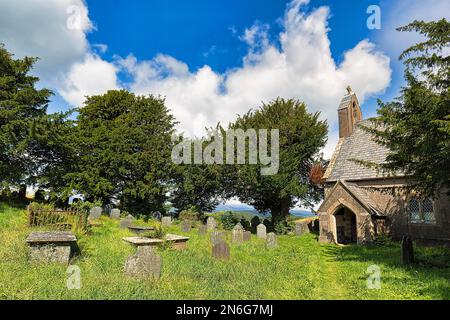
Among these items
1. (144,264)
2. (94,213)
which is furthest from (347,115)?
(144,264)

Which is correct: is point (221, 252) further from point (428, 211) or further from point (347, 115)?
point (347, 115)

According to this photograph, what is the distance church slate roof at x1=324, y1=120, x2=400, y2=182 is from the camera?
19.0 metres

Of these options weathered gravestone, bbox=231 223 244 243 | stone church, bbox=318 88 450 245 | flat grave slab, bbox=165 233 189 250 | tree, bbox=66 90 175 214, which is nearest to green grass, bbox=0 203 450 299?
flat grave slab, bbox=165 233 189 250

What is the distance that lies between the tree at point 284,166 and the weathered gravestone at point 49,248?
53.8 ft

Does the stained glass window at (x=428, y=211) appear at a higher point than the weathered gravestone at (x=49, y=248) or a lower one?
higher

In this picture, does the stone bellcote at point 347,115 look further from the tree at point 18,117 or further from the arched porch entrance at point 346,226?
the tree at point 18,117

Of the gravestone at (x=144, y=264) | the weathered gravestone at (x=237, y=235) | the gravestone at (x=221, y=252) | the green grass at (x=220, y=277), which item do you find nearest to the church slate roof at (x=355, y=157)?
the green grass at (x=220, y=277)

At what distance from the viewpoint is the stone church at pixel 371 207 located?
51.7ft

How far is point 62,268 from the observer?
303 inches

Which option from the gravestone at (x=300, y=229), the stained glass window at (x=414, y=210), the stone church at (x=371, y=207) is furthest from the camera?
the gravestone at (x=300, y=229)

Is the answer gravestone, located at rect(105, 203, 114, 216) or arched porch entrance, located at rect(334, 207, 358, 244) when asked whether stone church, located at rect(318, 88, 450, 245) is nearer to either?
arched porch entrance, located at rect(334, 207, 358, 244)

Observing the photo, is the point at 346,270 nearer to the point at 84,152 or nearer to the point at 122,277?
the point at 122,277

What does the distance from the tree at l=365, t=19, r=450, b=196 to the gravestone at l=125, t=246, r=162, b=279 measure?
26.9ft
